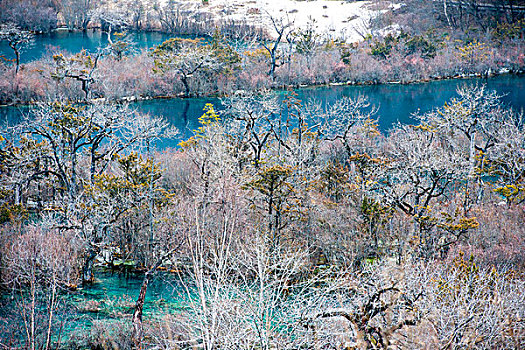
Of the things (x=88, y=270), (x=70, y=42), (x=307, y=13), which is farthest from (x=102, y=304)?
(x=307, y=13)

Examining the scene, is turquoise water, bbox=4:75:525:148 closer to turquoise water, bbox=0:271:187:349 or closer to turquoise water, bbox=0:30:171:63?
turquoise water, bbox=0:30:171:63

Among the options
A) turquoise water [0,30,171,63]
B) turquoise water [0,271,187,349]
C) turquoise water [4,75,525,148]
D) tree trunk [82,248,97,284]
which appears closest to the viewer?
turquoise water [0,271,187,349]

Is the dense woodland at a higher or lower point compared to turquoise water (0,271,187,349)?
higher

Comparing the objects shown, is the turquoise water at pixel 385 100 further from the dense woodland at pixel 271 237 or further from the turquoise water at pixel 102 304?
the turquoise water at pixel 102 304

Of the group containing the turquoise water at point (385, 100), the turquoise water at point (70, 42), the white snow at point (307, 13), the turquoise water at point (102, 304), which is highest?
the white snow at point (307, 13)

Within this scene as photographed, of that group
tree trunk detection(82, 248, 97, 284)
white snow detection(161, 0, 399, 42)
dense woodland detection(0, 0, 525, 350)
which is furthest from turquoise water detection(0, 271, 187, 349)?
white snow detection(161, 0, 399, 42)

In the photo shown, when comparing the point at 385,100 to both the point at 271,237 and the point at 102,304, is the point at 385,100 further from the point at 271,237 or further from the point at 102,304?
the point at 102,304

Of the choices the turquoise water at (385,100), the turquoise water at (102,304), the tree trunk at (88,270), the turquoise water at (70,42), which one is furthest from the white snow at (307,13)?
the tree trunk at (88,270)

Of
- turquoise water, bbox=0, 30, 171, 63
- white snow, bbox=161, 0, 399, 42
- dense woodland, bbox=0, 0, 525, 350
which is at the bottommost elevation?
dense woodland, bbox=0, 0, 525, 350

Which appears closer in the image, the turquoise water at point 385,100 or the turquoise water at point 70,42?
the turquoise water at point 385,100

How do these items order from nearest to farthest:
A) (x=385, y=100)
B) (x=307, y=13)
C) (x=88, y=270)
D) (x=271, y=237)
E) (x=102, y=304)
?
(x=102, y=304) → (x=271, y=237) → (x=88, y=270) → (x=385, y=100) → (x=307, y=13)

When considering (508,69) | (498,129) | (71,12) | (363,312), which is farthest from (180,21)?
(363,312)
